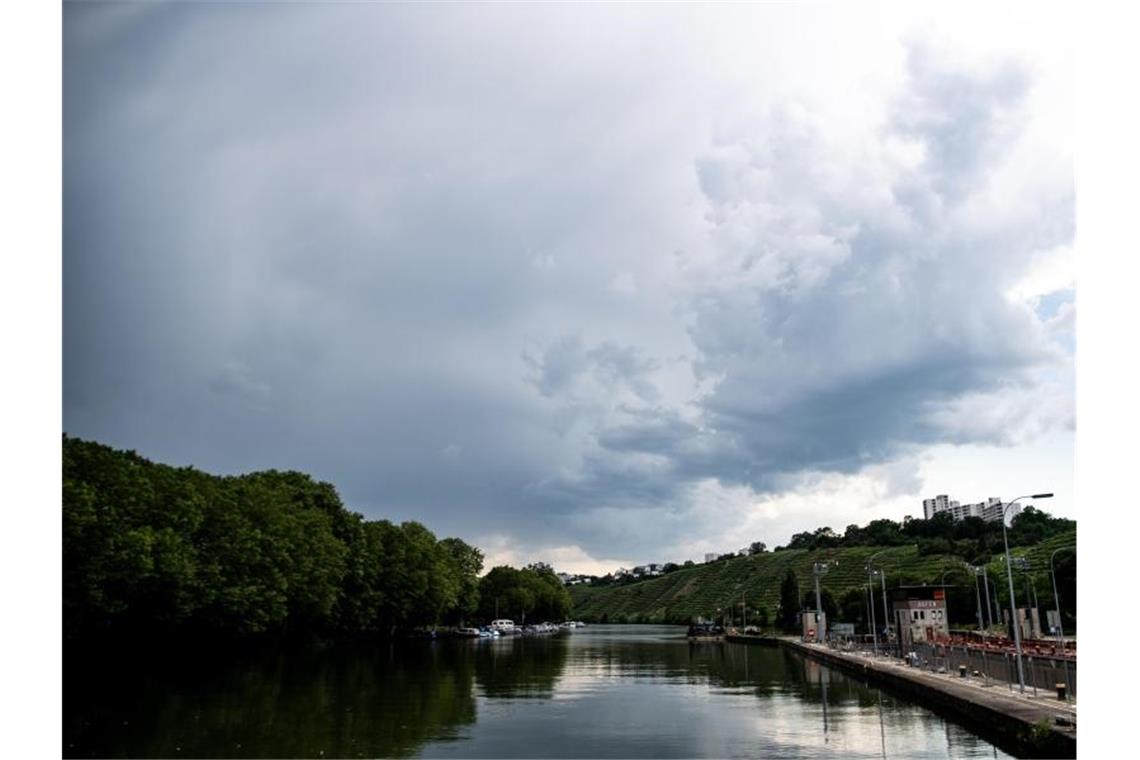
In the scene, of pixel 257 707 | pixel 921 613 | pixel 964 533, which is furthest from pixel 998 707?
pixel 964 533

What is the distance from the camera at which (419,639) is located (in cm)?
10319

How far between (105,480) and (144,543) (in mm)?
3580

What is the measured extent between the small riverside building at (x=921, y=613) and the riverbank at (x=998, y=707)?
40.9ft

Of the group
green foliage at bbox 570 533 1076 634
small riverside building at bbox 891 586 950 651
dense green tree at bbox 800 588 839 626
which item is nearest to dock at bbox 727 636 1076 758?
small riverside building at bbox 891 586 950 651

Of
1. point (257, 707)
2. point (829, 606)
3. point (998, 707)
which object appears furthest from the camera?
point (829, 606)

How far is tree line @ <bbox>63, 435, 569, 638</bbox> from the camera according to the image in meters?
42.6

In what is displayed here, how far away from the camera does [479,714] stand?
34438 mm

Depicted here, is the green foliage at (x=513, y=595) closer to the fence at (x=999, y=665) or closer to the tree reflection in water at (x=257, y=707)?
the tree reflection in water at (x=257, y=707)

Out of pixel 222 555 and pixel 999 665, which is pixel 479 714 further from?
pixel 222 555

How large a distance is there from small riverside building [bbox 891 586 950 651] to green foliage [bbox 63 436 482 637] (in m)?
40.9

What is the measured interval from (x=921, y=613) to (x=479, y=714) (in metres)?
39.6

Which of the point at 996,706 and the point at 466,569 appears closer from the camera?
the point at 996,706

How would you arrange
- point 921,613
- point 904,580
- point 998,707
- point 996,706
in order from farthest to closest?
point 904,580 < point 921,613 < point 996,706 < point 998,707
